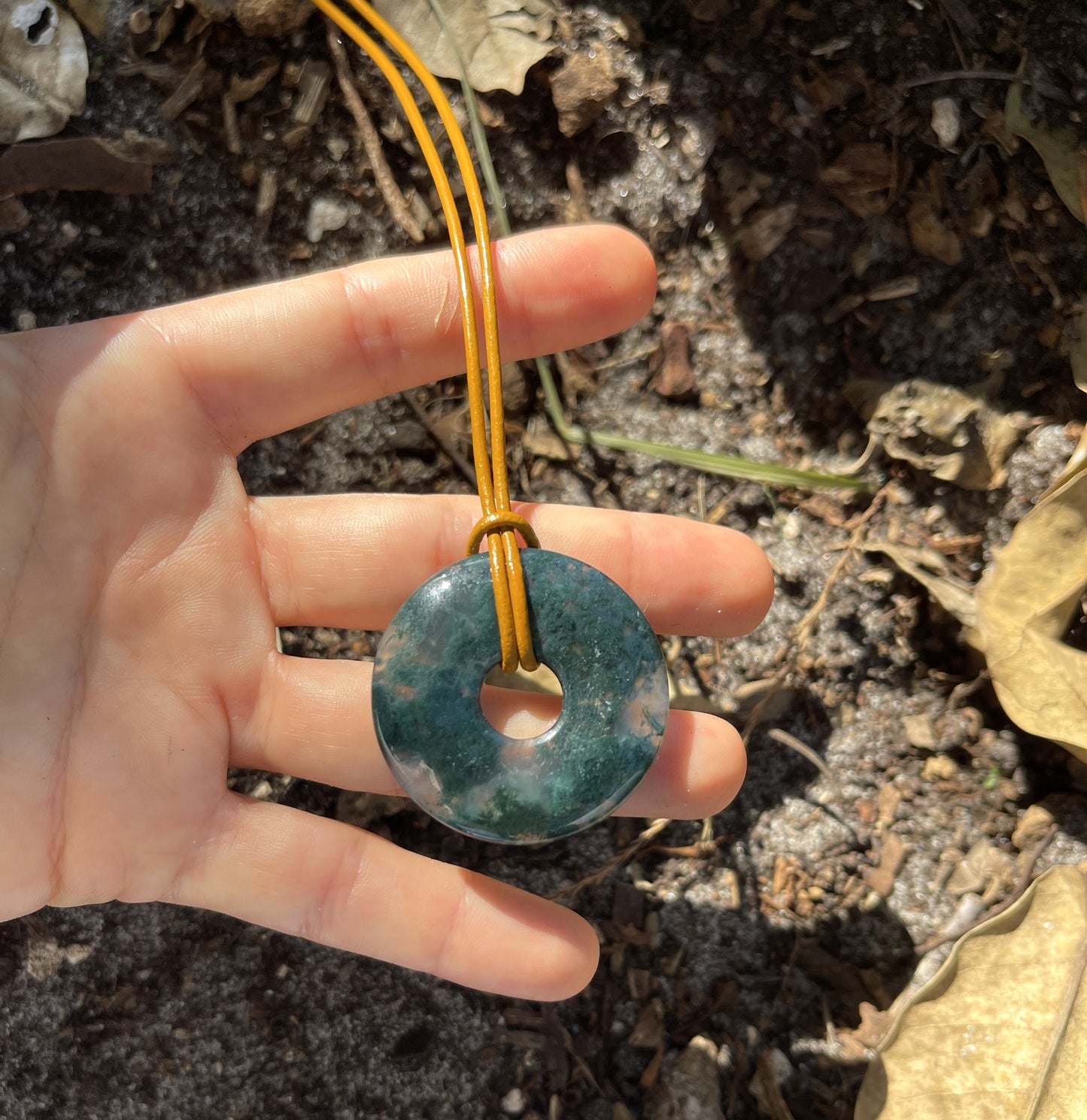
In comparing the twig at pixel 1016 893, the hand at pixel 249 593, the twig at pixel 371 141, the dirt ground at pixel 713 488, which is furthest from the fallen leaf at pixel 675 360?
the twig at pixel 1016 893

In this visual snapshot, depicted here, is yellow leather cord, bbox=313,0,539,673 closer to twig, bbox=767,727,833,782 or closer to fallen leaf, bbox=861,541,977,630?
twig, bbox=767,727,833,782

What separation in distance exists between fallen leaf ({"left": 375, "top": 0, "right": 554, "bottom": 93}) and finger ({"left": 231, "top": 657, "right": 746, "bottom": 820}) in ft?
4.65

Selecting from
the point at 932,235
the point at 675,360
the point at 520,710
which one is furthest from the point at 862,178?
the point at 520,710

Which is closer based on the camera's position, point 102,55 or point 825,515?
point 102,55

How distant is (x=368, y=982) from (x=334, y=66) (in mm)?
2099

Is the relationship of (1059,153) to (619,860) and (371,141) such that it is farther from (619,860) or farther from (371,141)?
(619,860)

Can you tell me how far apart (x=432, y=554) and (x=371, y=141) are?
101 centimetres

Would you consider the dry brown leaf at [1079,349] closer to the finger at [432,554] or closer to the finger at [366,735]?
the finger at [432,554]

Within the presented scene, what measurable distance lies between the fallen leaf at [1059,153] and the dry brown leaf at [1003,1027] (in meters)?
1.47

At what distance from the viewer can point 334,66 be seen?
2.66 meters

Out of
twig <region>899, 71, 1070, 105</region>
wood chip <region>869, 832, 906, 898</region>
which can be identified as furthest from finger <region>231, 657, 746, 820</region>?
twig <region>899, 71, 1070, 105</region>

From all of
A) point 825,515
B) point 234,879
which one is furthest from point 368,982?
point 825,515

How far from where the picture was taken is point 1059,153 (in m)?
2.57

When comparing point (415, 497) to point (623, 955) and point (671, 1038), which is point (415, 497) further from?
point (671, 1038)
